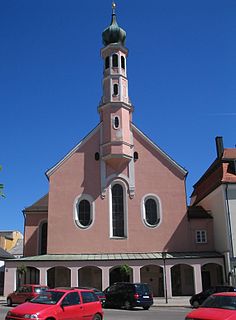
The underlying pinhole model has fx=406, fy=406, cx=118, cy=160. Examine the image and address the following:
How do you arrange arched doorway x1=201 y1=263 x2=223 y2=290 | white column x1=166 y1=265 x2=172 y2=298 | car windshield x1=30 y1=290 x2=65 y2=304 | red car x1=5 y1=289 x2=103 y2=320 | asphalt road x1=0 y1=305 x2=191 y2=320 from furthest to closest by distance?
1. arched doorway x1=201 y1=263 x2=223 y2=290
2. white column x1=166 y1=265 x2=172 y2=298
3. asphalt road x1=0 y1=305 x2=191 y2=320
4. car windshield x1=30 y1=290 x2=65 y2=304
5. red car x1=5 y1=289 x2=103 y2=320

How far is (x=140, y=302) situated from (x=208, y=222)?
15.5 m

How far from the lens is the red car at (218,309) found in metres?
11.0

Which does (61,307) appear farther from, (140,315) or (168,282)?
(168,282)

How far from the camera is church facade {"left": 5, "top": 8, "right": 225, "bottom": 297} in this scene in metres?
33.9

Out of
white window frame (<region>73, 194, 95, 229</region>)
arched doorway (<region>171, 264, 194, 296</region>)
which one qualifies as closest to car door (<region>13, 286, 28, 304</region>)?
white window frame (<region>73, 194, 95, 229</region>)

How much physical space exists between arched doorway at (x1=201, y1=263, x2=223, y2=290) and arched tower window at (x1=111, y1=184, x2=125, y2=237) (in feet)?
26.4

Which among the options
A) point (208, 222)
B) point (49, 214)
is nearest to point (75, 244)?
point (49, 214)

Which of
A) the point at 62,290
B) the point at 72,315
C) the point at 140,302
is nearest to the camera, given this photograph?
the point at 72,315

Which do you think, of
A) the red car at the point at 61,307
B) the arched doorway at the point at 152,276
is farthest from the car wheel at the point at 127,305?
the arched doorway at the point at 152,276

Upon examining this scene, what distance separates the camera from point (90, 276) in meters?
35.8

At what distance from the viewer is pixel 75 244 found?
3628 centimetres

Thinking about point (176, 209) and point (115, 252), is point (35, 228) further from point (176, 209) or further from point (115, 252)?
point (176, 209)

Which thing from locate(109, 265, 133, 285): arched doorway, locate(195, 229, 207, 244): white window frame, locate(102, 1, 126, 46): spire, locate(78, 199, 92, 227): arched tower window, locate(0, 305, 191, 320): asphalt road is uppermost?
locate(102, 1, 126, 46): spire

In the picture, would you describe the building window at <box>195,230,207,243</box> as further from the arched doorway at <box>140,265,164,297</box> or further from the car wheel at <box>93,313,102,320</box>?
the car wheel at <box>93,313,102,320</box>
